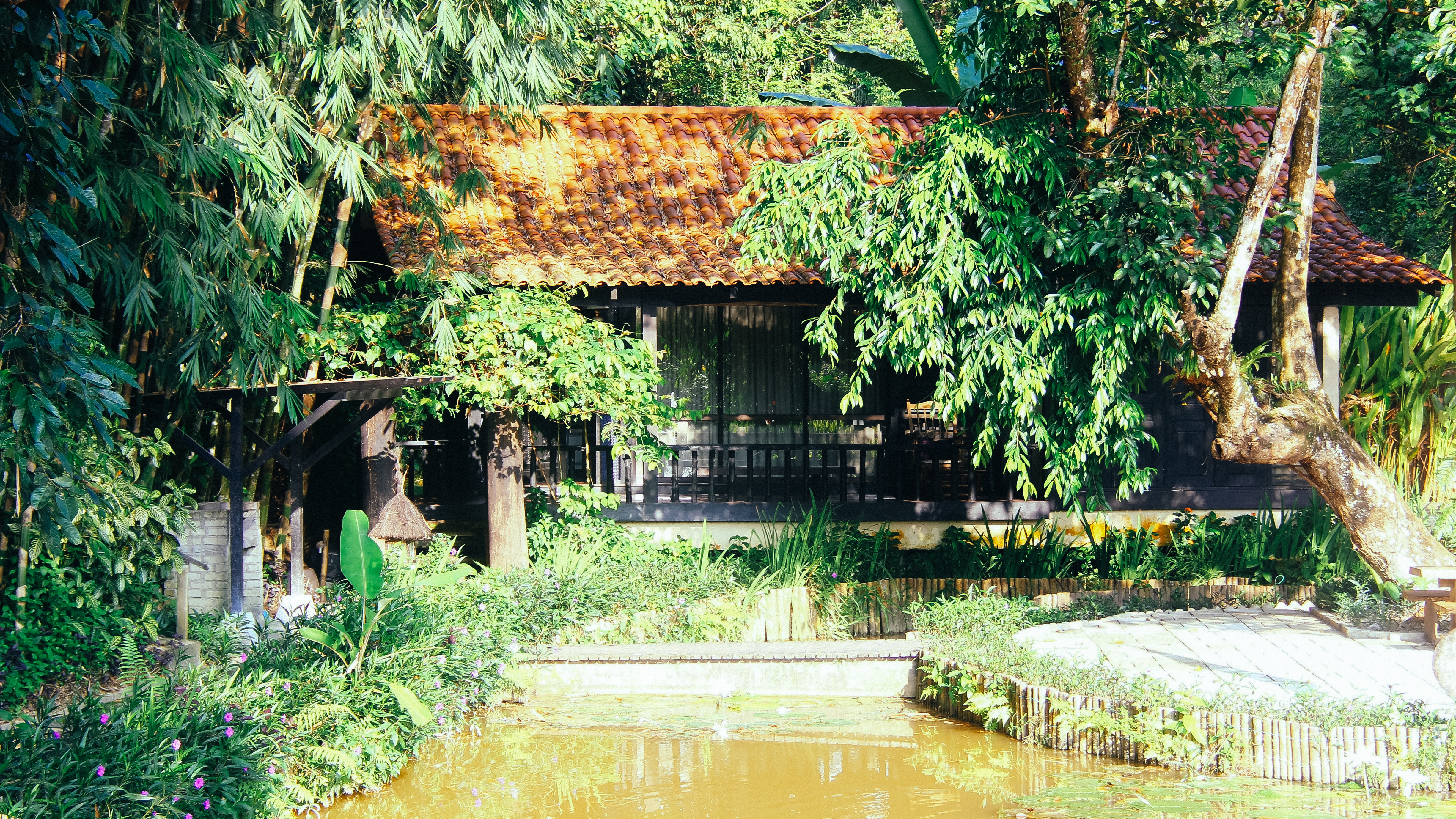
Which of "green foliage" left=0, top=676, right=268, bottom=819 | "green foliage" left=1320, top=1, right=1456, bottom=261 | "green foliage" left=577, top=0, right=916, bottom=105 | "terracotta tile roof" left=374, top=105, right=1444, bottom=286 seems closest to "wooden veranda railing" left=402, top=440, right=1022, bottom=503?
"terracotta tile roof" left=374, top=105, right=1444, bottom=286

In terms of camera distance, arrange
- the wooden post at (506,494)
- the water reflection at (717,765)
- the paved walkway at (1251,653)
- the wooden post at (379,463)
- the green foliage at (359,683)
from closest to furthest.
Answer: the green foliage at (359,683) < the water reflection at (717,765) < the paved walkway at (1251,653) < the wooden post at (379,463) < the wooden post at (506,494)

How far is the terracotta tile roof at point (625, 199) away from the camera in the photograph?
991 centimetres

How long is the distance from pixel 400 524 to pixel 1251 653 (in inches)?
245

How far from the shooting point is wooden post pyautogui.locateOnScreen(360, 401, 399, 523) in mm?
9445

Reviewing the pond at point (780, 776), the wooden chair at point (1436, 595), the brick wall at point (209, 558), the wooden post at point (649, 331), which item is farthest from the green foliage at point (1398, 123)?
the brick wall at point (209, 558)

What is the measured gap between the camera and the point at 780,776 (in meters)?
6.47

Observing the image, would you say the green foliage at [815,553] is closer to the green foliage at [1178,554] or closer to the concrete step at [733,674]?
the green foliage at [1178,554]

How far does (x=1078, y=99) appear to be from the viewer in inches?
319

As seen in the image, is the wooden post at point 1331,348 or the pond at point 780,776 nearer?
the pond at point 780,776

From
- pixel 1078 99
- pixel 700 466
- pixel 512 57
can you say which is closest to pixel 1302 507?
pixel 1078 99

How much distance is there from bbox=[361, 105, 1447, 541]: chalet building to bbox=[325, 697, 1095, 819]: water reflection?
3483 mm

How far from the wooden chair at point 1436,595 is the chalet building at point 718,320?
3539mm

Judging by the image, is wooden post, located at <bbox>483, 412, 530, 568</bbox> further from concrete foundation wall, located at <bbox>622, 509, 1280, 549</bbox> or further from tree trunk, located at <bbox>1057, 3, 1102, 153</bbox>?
tree trunk, located at <bbox>1057, 3, 1102, 153</bbox>

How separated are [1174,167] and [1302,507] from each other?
4836 millimetres
